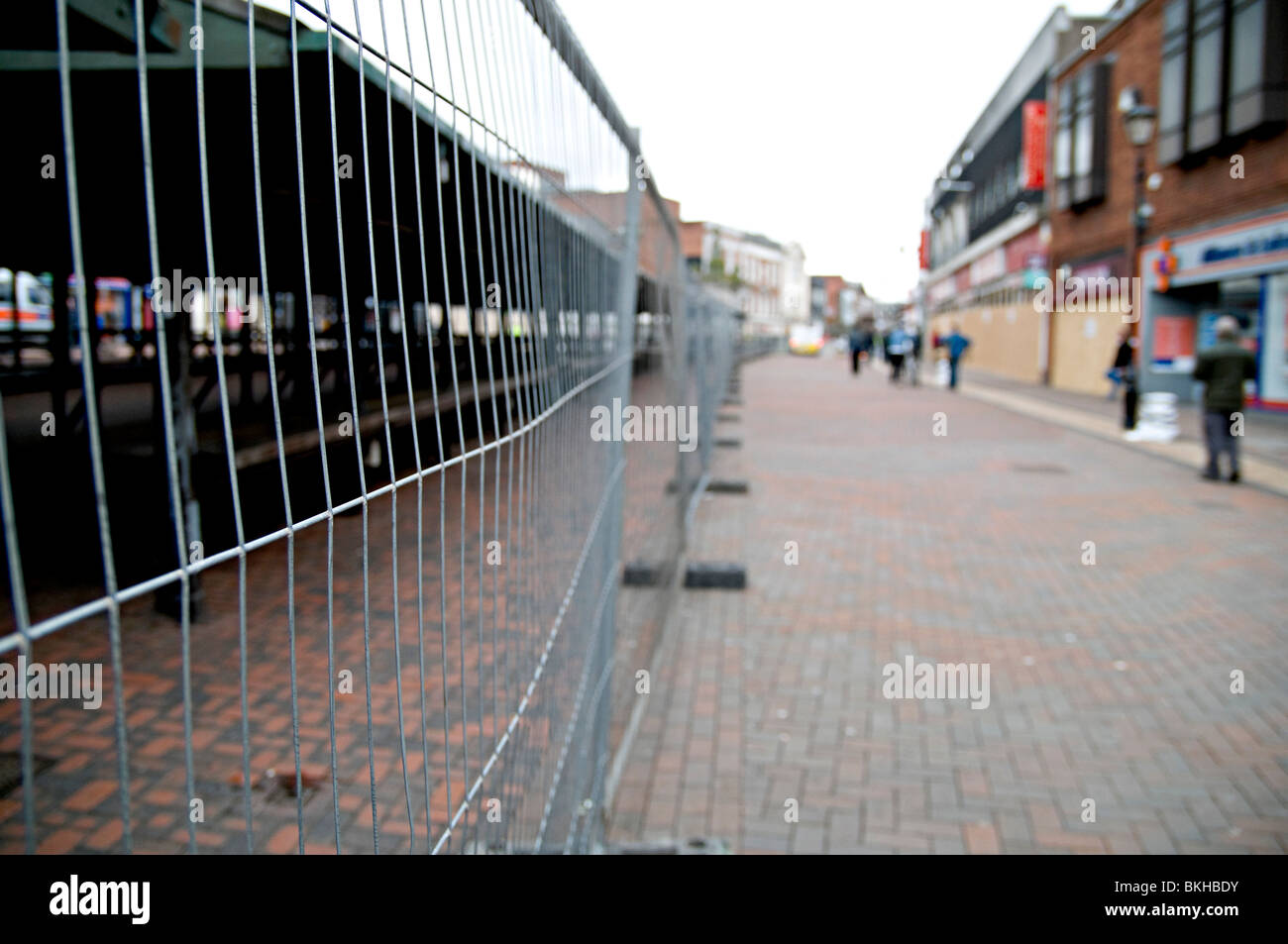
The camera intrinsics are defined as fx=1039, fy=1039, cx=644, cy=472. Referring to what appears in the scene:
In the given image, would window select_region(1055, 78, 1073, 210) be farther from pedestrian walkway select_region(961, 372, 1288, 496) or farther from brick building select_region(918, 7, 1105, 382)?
pedestrian walkway select_region(961, 372, 1288, 496)

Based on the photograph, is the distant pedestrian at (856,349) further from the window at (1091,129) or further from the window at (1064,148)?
the window at (1091,129)

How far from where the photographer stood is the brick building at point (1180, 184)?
740 inches

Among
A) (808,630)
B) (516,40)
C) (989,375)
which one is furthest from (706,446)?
(989,375)

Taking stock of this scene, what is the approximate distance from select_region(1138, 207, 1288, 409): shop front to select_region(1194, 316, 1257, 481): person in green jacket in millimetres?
7422

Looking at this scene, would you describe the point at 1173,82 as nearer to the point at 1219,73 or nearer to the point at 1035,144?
the point at 1219,73

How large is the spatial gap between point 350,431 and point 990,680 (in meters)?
4.73

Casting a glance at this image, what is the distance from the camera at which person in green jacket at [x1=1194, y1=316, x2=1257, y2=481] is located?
11.2 m

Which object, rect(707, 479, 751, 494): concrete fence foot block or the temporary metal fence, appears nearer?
the temporary metal fence

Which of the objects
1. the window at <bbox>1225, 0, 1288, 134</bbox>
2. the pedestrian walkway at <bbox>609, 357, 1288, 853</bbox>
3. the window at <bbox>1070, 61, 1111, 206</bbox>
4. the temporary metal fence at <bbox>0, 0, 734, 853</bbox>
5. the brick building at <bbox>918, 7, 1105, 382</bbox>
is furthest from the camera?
the brick building at <bbox>918, 7, 1105, 382</bbox>

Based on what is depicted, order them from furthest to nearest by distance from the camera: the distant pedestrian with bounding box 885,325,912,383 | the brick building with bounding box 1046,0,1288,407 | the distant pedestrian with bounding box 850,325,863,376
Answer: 1. the distant pedestrian with bounding box 850,325,863,376
2. the distant pedestrian with bounding box 885,325,912,383
3. the brick building with bounding box 1046,0,1288,407

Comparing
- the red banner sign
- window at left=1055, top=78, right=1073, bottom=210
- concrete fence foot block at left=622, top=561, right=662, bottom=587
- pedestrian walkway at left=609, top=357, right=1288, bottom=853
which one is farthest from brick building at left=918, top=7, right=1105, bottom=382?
concrete fence foot block at left=622, top=561, right=662, bottom=587
